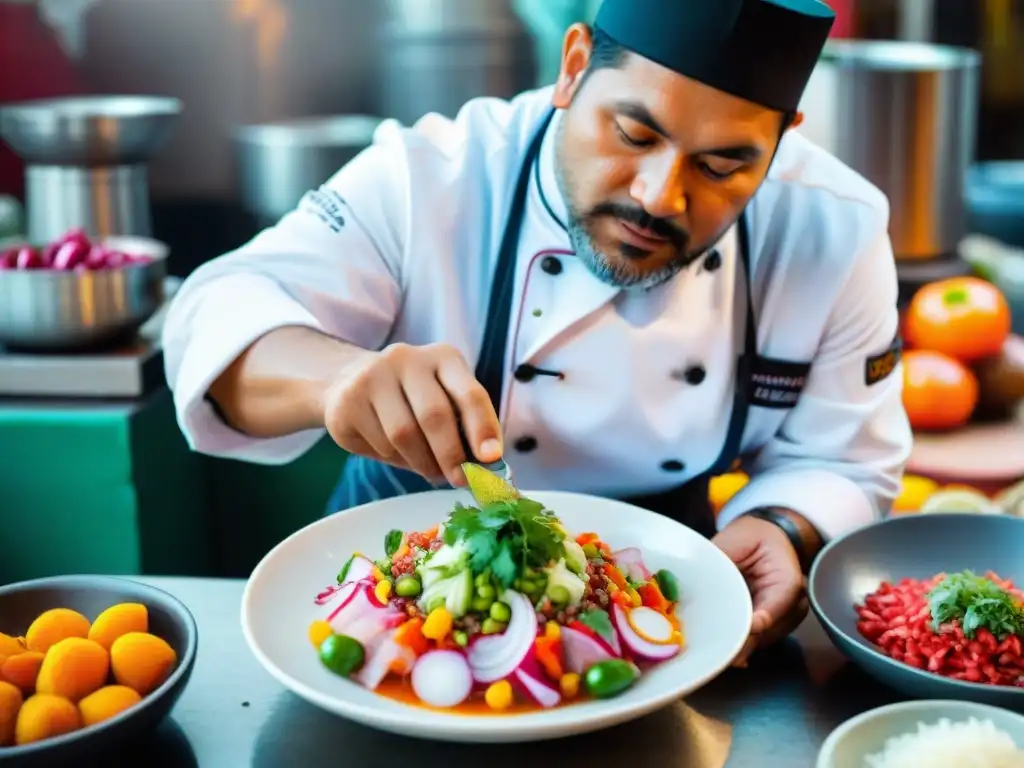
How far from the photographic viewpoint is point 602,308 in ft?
6.03

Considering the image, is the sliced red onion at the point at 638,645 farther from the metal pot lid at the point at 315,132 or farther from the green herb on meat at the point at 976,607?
the metal pot lid at the point at 315,132

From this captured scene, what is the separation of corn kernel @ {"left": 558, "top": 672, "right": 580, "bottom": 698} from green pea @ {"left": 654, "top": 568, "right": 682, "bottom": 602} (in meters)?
0.24

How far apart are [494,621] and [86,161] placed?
7.36 ft

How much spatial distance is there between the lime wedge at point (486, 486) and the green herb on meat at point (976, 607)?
1.64ft

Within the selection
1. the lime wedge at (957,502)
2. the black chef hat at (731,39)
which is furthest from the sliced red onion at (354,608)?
the lime wedge at (957,502)

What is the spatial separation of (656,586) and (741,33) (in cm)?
74

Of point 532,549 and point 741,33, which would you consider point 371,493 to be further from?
point 741,33

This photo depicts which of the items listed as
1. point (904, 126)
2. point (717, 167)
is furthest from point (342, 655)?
point (904, 126)

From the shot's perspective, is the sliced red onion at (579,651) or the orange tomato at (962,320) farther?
the orange tomato at (962,320)

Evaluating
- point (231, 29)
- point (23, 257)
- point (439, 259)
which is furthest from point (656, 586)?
point (231, 29)

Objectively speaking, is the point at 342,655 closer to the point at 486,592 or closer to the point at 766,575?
the point at 486,592

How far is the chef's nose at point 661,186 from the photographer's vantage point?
5.20ft

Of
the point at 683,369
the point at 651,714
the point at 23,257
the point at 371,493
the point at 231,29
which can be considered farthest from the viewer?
the point at 231,29

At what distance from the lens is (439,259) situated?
1869 millimetres
